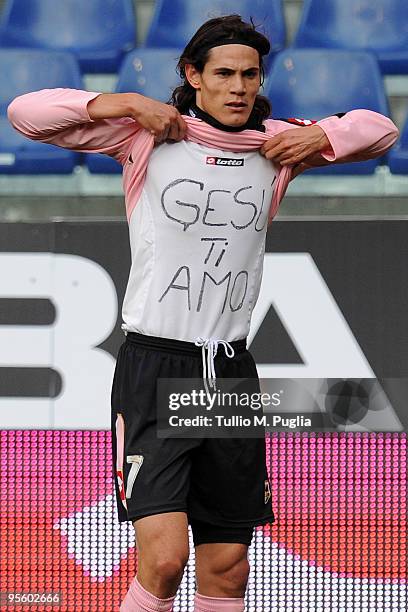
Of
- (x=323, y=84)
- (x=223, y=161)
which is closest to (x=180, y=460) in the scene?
(x=223, y=161)

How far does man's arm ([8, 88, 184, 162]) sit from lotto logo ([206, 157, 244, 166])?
89 millimetres

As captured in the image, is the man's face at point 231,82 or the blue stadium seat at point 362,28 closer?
the man's face at point 231,82

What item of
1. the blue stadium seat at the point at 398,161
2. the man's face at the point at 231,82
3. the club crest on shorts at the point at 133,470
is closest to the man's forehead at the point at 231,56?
the man's face at the point at 231,82

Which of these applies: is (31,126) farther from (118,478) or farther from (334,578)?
(334,578)

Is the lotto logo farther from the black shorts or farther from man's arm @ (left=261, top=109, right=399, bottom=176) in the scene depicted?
the black shorts

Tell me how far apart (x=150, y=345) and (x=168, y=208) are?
0.33 metres

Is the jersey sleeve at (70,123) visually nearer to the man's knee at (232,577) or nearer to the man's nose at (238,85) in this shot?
the man's nose at (238,85)

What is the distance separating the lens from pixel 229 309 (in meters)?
2.75

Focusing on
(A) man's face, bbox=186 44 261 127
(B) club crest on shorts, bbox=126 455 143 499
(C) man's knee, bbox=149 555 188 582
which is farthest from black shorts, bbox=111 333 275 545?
(A) man's face, bbox=186 44 261 127

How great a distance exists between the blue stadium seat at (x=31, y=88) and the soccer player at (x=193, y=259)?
1899mm

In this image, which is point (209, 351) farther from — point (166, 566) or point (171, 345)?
point (166, 566)

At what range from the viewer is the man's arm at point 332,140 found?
2.75 metres

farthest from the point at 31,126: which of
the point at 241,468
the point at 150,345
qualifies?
the point at 241,468

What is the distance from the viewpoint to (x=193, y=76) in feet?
9.07
